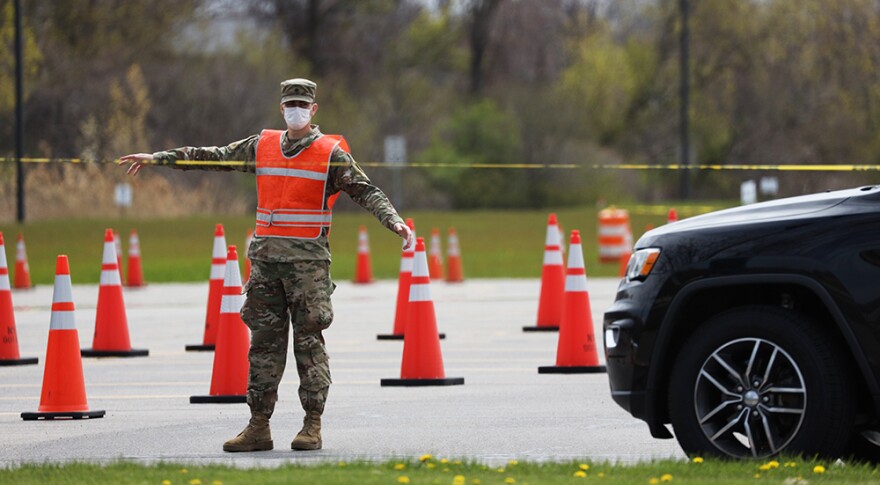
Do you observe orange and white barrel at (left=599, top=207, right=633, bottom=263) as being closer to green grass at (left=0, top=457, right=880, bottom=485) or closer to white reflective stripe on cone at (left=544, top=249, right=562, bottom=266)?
white reflective stripe on cone at (left=544, top=249, right=562, bottom=266)

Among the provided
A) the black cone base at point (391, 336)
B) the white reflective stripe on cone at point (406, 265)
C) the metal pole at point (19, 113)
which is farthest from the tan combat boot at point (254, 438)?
the metal pole at point (19, 113)

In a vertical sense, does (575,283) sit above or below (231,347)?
above

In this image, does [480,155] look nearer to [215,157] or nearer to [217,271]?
[217,271]

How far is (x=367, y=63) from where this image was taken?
64250 mm

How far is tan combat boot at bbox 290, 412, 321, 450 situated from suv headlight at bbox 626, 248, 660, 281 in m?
1.81

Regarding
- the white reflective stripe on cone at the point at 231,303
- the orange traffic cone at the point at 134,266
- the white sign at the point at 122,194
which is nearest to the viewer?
the white reflective stripe on cone at the point at 231,303

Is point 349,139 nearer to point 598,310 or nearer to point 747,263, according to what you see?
point 598,310

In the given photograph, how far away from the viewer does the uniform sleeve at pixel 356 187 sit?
9.02 metres

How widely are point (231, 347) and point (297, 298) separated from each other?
1834 millimetres

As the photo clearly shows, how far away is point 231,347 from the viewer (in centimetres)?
1071

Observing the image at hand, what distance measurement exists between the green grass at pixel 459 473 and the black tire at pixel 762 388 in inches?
4.6

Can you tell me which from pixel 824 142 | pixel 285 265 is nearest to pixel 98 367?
pixel 285 265

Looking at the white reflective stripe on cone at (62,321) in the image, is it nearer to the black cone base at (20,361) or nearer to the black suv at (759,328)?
the black cone base at (20,361)

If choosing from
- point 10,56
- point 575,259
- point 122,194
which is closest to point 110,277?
point 575,259
